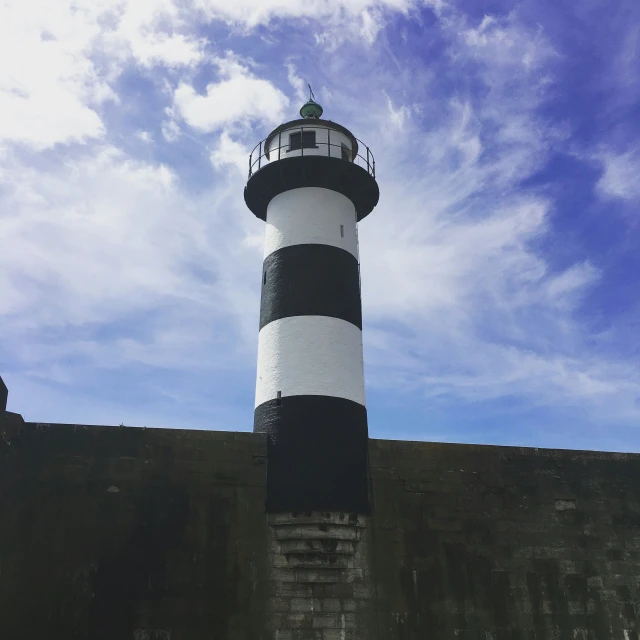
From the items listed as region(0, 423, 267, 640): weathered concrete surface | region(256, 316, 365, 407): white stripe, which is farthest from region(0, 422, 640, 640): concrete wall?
region(256, 316, 365, 407): white stripe

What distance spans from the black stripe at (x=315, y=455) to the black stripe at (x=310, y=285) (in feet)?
5.76

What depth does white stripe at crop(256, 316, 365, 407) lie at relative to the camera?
11273mm

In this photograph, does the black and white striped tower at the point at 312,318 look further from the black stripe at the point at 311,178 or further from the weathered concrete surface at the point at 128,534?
the weathered concrete surface at the point at 128,534

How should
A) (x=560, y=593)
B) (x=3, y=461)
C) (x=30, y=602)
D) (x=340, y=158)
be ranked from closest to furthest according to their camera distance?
(x=30, y=602), (x=3, y=461), (x=560, y=593), (x=340, y=158)

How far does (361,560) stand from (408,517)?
1233 millimetres

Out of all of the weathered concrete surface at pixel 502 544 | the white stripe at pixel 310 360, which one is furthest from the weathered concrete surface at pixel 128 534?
the weathered concrete surface at pixel 502 544

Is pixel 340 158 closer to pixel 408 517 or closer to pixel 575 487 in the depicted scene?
pixel 408 517

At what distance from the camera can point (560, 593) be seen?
37.3 ft

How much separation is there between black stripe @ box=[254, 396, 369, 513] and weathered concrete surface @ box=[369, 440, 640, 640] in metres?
0.53

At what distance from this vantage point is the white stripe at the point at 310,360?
37.0ft

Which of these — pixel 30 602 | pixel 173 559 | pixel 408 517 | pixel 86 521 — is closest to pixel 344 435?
pixel 408 517

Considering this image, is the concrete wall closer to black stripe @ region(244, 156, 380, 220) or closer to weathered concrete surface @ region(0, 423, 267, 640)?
weathered concrete surface @ region(0, 423, 267, 640)

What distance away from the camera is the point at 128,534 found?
9977 mm

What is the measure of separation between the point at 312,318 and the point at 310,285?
0.70 meters
